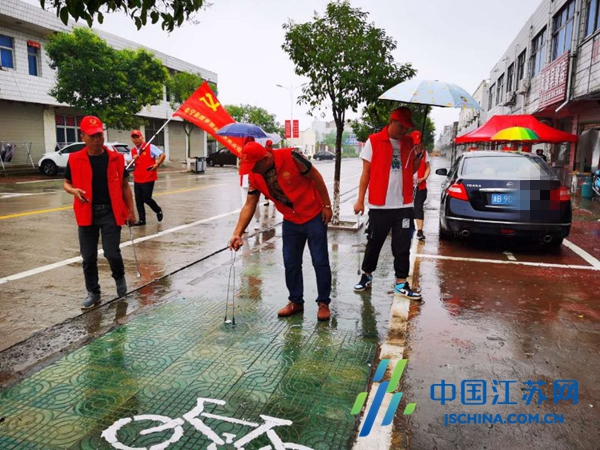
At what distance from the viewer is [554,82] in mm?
17094

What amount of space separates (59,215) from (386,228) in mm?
8422

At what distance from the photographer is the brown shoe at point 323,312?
180 inches

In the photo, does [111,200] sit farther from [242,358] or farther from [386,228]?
[386,228]

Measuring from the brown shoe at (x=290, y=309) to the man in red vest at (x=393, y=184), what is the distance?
114 cm

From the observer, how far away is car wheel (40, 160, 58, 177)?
23.2 m

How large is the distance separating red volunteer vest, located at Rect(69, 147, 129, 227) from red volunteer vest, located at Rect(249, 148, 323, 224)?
1460 mm

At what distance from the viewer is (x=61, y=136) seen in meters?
29.5

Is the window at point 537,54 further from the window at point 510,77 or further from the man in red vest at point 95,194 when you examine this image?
the man in red vest at point 95,194

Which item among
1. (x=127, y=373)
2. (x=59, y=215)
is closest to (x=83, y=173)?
(x=127, y=373)

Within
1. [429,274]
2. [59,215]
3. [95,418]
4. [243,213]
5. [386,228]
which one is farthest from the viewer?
[59,215]

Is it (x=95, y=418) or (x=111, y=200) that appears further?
(x=111, y=200)

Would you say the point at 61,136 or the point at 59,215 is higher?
the point at 61,136

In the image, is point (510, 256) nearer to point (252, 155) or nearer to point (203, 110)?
point (252, 155)

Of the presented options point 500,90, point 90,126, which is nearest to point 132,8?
point 90,126
